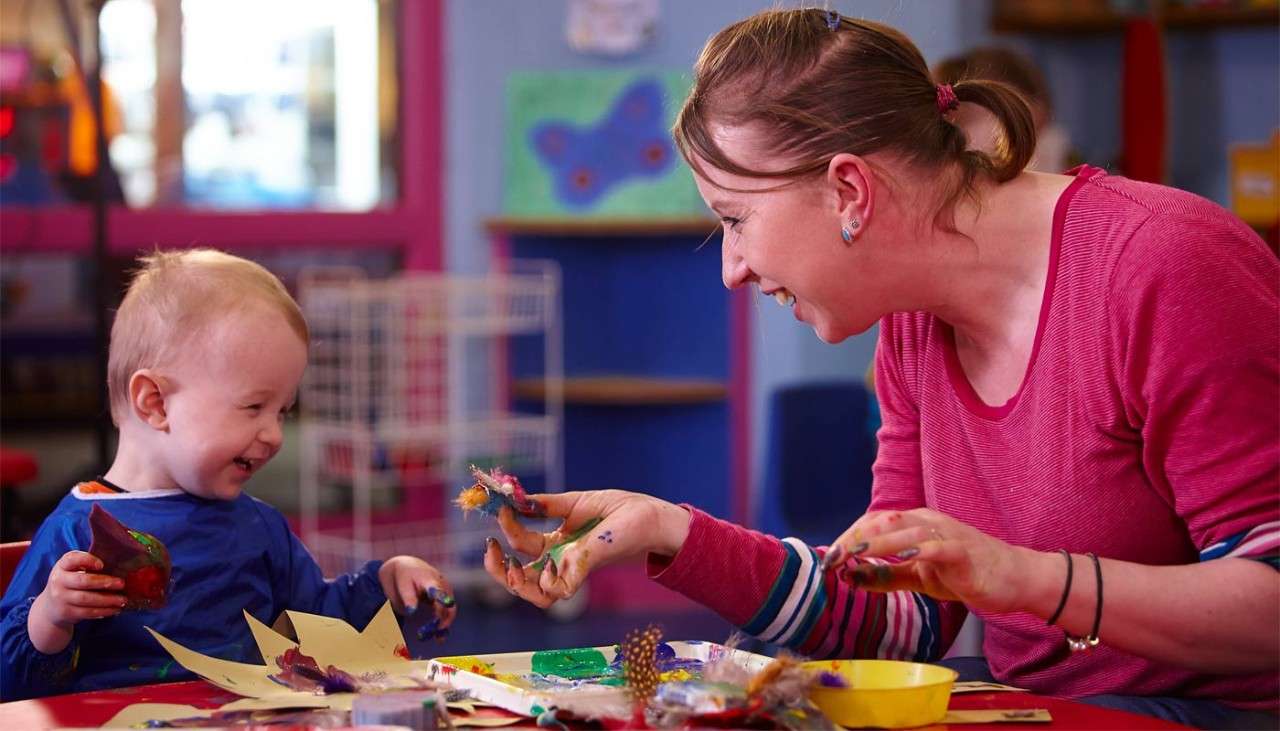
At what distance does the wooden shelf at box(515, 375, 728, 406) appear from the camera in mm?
4391

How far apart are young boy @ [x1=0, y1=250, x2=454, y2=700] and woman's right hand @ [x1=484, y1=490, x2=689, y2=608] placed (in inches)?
9.3

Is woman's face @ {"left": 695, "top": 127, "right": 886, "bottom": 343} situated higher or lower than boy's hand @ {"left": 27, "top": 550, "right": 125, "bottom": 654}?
higher

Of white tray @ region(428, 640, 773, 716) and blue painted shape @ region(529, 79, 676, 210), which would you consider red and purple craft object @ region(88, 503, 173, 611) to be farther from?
blue painted shape @ region(529, 79, 676, 210)

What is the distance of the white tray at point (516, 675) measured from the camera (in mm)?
1132

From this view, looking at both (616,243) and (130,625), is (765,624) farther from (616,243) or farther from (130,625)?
(616,243)

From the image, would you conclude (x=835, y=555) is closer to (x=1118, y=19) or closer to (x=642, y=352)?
(x=642, y=352)

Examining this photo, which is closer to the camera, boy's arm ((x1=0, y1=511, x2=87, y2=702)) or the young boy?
boy's arm ((x1=0, y1=511, x2=87, y2=702))

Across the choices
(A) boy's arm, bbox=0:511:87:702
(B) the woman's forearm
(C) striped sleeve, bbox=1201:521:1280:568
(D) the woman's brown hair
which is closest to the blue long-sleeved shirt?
(A) boy's arm, bbox=0:511:87:702

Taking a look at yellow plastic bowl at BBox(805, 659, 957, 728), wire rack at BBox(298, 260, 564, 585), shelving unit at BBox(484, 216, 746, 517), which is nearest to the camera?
yellow plastic bowl at BBox(805, 659, 957, 728)

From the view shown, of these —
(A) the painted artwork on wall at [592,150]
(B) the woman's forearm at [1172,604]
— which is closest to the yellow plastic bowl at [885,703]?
(B) the woman's forearm at [1172,604]

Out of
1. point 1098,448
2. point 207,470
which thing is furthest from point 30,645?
point 1098,448

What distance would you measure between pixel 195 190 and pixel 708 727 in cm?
350

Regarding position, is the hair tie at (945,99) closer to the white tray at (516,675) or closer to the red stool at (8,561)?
the white tray at (516,675)

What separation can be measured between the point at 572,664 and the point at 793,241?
42 cm
